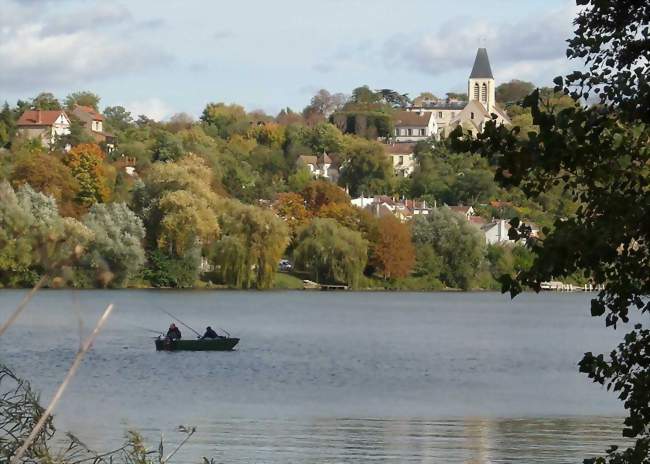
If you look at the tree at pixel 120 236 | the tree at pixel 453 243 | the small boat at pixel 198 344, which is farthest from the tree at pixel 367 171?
the small boat at pixel 198 344

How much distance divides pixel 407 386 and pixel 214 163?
65.8 m

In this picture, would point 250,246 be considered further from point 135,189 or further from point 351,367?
point 351,367

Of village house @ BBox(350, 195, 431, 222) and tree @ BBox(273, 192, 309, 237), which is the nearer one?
tree @ BBox(273, 192, 309, 237)

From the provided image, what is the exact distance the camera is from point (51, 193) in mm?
73125

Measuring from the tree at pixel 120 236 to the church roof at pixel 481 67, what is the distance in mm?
129773

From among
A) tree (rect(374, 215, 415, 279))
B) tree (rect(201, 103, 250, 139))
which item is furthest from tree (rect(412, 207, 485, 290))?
tree (rect(201, 103, 250, 139))

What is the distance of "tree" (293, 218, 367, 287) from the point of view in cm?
7638

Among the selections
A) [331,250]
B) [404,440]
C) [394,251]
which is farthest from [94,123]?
[404,440]

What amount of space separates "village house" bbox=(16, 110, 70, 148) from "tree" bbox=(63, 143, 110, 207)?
25.0 m

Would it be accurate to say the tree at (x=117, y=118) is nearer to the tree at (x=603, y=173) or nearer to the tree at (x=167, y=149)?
the tree at (x=167, y=149)

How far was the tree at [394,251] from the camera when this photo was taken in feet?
271

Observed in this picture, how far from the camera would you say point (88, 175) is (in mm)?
81375

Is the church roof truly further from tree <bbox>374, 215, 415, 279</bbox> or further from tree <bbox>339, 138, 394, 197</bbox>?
tree <bbox>374, 215, 415, 279</bbox>

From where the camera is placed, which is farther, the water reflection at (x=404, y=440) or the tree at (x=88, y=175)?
the tree at (x=88, y=175)
